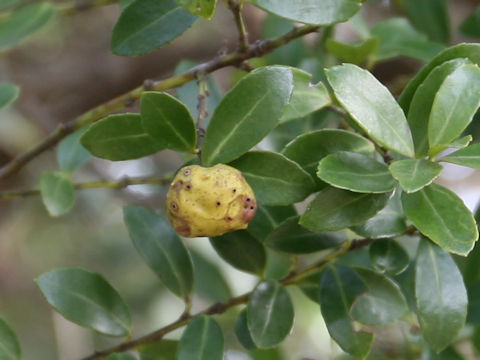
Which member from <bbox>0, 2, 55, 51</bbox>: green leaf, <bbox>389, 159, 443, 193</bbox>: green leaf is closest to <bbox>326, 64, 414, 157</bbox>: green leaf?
<bbox>389, 159, 443, 193</bbox>: green leaf

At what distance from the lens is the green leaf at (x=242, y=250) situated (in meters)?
0.78

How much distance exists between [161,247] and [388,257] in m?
0.25

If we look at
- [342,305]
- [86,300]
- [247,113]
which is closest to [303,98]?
[247,113]

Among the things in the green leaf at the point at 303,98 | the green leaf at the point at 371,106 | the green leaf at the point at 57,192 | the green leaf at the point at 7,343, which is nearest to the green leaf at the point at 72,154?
the green leaf at the point at 57,192

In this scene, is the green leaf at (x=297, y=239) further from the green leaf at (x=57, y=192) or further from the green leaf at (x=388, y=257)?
the green leaf at (x=57, y=192)

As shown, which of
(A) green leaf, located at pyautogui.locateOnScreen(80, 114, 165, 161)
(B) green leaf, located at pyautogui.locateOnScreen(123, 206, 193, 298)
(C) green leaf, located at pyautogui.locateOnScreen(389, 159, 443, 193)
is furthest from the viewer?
(B) green leaf, located at pyautogui.locateOnScreen(123, 206, 193, 298)

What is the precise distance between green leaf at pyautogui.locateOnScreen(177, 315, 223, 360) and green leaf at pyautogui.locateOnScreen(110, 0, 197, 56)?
29 cm

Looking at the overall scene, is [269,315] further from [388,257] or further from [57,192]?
[57,192]

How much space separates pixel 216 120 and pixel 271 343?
0.23 meters

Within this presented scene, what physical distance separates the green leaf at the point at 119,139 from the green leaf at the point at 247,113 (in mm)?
61

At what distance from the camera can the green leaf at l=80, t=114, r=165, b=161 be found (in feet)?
2.25

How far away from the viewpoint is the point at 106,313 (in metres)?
0.81

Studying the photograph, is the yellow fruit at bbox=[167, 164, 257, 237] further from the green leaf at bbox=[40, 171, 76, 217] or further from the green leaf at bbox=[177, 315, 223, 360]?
the green leaf at bbox=[40, 171, 76, 217]

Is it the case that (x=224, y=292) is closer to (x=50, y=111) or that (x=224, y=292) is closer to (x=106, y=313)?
(x=106, y=313)
